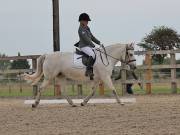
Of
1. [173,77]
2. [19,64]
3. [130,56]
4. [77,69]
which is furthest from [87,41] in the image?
[19,64]

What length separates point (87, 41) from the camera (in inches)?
566

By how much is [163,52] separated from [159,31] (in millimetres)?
22325

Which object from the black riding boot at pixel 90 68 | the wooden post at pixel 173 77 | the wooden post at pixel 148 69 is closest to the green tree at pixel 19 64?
the wooden post at pixel 148 69

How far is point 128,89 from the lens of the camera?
21.2 m

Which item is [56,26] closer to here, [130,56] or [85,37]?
[130,56]

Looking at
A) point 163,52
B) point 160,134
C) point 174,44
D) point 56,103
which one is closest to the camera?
point 160,134

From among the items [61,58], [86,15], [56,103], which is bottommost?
[56,103]

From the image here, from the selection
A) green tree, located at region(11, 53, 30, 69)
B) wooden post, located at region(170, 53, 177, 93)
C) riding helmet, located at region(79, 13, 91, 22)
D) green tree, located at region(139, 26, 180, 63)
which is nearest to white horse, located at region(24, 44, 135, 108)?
riding helmet, located at region(79, 13, 91, 22)

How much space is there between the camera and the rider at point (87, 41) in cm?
1437

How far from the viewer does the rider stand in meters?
14.4

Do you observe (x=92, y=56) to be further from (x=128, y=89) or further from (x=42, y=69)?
(x=128, y=89)

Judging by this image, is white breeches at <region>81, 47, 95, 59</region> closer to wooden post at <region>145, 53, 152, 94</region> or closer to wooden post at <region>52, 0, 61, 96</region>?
wooden post at <region>145, 53, 152, 94</region>

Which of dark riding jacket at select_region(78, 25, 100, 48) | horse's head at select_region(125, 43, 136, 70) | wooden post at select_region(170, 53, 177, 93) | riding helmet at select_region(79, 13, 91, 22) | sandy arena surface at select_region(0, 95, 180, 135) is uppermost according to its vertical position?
riding helmet at select_region(79, 13, 91, 22)

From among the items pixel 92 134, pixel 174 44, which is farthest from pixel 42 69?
pixel 174 44
